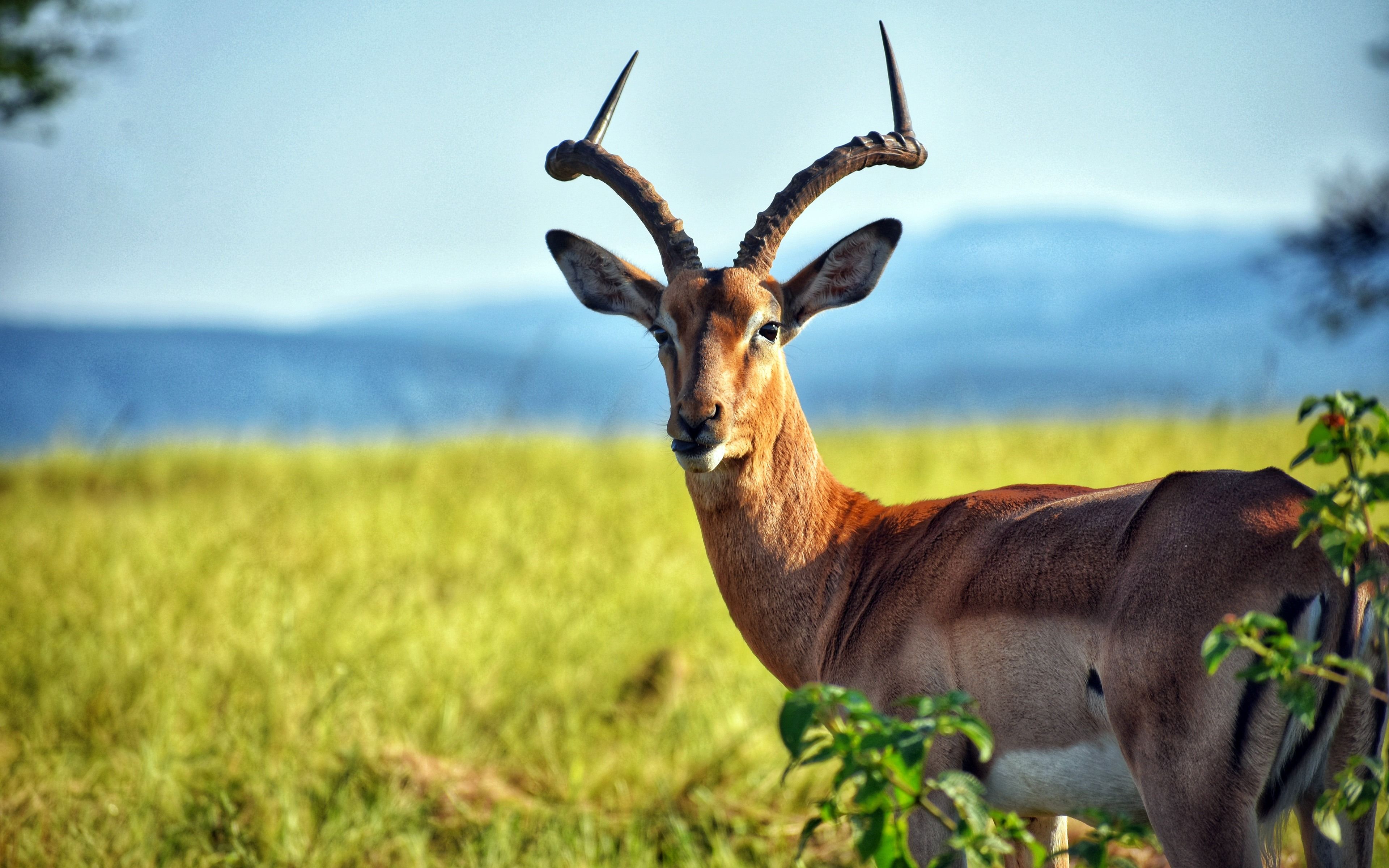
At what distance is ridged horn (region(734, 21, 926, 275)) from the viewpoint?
396 cm

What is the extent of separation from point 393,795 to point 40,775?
162cm

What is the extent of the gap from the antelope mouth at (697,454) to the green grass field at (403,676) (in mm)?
1795

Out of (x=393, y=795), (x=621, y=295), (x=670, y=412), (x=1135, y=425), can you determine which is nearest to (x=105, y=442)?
(x=393, y=795)

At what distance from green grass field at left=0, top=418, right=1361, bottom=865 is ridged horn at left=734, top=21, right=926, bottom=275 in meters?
2.32

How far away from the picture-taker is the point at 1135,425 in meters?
12.4

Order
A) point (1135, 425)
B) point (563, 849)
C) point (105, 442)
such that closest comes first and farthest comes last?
1. point (563, 849)
2. point (105, 442)
3. point (1135, 425)

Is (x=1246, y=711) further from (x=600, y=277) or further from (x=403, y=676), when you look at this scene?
(x=403, y=676)

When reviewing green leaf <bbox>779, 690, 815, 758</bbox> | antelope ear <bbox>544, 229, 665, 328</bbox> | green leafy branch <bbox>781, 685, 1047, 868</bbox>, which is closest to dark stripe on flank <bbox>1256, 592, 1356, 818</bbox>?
green leafy branch <bbox>781, 685, 1047, 868</bbox>

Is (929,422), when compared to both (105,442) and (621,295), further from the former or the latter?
(621,295)

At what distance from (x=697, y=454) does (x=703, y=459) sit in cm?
2

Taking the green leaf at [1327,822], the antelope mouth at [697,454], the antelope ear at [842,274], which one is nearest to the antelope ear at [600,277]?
the antelope ear at [842,274]

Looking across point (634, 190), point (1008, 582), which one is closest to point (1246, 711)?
point (1008, 582)

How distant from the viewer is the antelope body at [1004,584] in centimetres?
246

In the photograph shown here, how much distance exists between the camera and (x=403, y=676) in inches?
246
